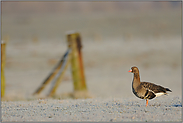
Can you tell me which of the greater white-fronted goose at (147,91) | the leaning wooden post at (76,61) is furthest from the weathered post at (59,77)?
the greater white-fronted goose at (147,91)

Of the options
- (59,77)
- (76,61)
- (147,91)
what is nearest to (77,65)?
(76,61)

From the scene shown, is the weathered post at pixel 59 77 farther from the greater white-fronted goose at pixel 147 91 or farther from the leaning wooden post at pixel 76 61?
the greater white-fronted goose at pixel 147 91

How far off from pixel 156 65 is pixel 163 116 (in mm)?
10997

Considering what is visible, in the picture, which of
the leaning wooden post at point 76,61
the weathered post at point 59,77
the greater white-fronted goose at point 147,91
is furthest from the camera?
the leaning wooden post at point 76,61

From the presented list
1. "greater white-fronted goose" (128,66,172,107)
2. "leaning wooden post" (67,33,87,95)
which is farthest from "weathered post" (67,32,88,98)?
"greater white-fronted goose" (128,66,172,107)

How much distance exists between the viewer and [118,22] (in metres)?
36.0

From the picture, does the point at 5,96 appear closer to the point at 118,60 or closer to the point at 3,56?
the point at 3,56

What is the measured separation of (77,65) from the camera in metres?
7.70

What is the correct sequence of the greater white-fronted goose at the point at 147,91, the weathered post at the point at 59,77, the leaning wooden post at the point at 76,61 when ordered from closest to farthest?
the greater white-fronted goose at the point at 147,91 < the weathered post at the point at 59,77 < the leaning wooden post at the point at 76,61

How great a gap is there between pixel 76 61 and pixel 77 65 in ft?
0.42

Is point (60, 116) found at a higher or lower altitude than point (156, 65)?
lower

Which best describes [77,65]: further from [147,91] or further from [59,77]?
[147,91]

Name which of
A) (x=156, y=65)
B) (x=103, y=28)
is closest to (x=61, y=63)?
(x=156, y=65)

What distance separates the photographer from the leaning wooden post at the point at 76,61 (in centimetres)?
759
